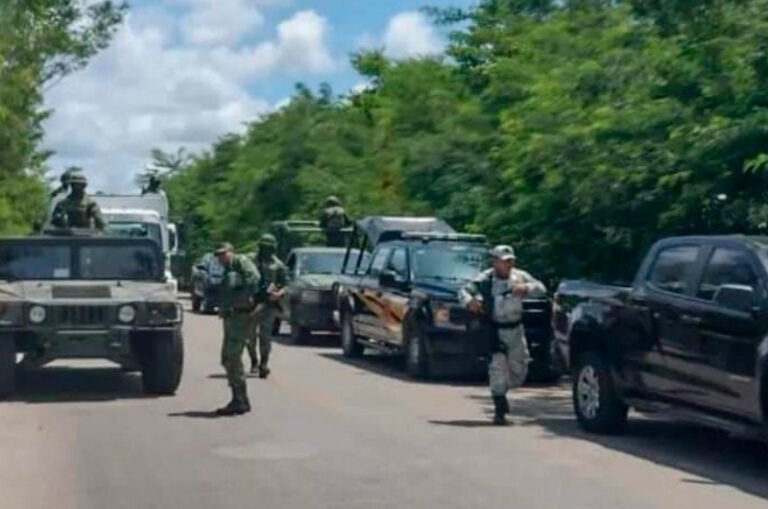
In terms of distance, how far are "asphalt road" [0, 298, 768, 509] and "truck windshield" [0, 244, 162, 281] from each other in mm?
1369

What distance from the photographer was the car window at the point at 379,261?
2433 cm

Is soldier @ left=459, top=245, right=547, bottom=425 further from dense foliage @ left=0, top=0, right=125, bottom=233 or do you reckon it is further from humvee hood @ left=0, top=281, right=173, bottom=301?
dense foliage @ left=0, top=0, right=125, bottom=233

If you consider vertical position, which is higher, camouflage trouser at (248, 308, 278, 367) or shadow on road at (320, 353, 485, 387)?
camouflage trouser at (248, 308, 278, 367)

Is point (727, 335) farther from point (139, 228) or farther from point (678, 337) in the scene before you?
point (139, 228)

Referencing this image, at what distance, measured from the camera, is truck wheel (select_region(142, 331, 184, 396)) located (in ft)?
62.8

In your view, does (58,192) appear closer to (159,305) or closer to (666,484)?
(159,305)

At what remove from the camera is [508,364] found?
16766mm

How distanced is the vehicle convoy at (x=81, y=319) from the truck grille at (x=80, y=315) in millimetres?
11

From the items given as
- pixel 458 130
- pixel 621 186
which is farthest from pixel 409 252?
pixel 458 130

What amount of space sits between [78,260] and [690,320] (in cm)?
877

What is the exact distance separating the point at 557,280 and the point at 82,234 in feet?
22.7

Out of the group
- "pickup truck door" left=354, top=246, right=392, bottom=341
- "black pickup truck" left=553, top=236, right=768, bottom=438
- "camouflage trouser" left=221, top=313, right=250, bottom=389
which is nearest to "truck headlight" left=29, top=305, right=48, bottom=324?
"camouflage trouser" left=221, top=313, right=250, bottom=389

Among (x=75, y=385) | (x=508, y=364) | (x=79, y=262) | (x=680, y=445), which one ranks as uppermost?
(x=79, y=262)

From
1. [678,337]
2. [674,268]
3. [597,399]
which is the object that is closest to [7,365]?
[597,399]
